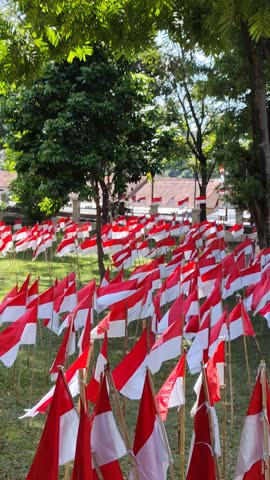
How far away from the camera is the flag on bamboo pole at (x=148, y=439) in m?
4.09

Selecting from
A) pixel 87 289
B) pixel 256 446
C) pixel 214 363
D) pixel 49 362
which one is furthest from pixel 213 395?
pixel 49 362

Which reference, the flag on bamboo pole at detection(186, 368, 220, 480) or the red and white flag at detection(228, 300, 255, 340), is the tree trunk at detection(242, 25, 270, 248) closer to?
the red and white flag at detection(228, 300, 255, 340)

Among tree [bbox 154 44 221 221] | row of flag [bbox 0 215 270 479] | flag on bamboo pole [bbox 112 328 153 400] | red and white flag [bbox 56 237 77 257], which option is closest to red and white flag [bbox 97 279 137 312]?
row of flag [bbox 0 215 270 479]

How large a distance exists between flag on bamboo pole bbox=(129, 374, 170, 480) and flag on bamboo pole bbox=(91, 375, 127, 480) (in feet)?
0.42

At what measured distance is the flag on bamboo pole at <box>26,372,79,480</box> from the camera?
12.3ft

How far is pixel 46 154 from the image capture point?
12.4 metres

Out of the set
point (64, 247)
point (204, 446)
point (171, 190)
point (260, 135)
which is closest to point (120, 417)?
point (204, 446)

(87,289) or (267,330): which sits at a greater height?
(87,289)

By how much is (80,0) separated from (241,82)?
1177 centimetres

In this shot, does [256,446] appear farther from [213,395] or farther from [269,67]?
[269,67]

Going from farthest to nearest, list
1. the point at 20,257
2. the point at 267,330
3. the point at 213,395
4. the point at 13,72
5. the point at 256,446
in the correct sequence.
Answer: the point at 20,257 < the point at 267,330 < the point at 213,395 < the point at 13,72 < the point at 256,446

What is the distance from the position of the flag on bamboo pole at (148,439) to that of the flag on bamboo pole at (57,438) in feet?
1.43

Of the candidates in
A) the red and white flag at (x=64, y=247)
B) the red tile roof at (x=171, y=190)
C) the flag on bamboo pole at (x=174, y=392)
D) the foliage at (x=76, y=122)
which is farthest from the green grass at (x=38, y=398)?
the red tile roof at (x=171, y=190)

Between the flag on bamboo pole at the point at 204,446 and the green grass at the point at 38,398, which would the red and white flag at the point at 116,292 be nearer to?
the green grass at the point at 38,398
